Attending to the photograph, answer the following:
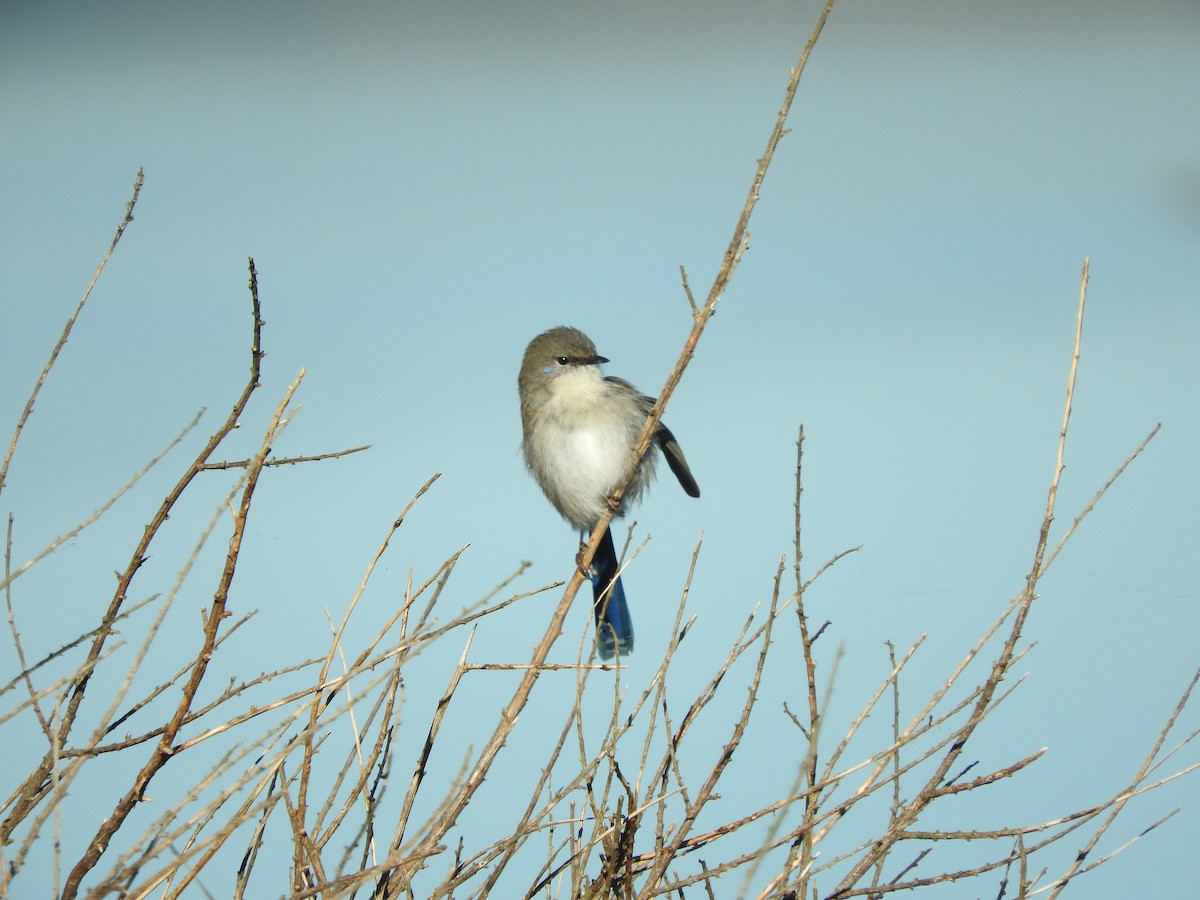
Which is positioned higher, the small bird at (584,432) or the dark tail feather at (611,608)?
the small bird at (584,432)

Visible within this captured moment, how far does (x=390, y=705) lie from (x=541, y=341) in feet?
7.46

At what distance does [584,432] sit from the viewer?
387 centimetres

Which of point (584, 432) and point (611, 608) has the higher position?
point (584, 432)

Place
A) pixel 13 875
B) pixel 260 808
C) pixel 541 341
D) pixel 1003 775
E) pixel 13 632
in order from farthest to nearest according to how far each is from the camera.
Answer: pixel 541 341, pixel 13 632, pixel 1003 775, pixel 260 808, pixel 13 875

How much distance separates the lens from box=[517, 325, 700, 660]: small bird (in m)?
3.86

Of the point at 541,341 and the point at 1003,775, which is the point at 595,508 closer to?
the point at 541,341

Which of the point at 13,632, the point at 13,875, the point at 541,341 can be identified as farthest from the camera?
→ the point at 541,341

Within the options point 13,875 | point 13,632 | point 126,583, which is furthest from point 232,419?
point 13,875

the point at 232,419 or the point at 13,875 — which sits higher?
the point at 232,419

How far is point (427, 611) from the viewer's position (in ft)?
6.50

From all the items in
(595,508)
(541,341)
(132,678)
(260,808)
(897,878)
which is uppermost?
(541,341)

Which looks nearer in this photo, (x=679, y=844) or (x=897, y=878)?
(x=679, y=844)

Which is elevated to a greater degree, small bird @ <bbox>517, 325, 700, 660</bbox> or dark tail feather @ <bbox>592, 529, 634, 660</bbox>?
small bird @ <bbox>517, 325, 700, 660</bbox>

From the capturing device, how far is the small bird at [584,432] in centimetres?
386
